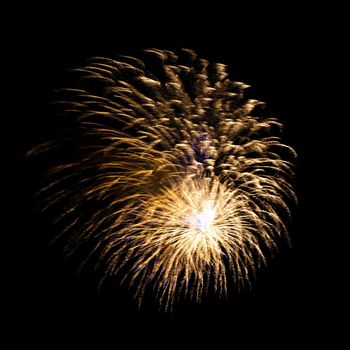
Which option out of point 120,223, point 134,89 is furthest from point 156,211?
point 134,89

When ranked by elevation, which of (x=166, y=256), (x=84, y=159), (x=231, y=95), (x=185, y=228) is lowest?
(x=166, y=256)

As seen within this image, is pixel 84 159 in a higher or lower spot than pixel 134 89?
lower

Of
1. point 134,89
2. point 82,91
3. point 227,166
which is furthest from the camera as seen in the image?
point 227,166

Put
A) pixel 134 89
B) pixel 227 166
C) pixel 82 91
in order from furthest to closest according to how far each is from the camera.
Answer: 1. pixel 227 166
2. pixel 134 89
3. pixel 82 91

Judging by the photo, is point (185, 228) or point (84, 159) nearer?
point (84, 159)

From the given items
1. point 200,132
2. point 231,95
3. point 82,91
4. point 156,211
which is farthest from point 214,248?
point 82,91

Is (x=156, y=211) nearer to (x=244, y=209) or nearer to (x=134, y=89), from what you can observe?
(x=244, y=209)

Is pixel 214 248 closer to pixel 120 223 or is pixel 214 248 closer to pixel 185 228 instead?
pixel 185 228
